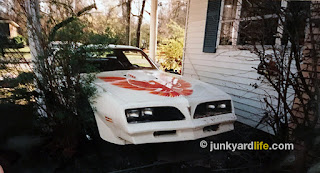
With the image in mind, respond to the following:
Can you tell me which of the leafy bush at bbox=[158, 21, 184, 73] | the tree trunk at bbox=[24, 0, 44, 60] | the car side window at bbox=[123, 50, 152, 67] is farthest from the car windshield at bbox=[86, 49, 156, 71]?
the leafy bush at bbox=[158, 21, 184, 73]

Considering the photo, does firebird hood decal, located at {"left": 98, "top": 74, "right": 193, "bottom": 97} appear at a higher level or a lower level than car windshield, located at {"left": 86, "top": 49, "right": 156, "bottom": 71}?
lower

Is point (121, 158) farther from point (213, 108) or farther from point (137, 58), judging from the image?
point (137, 58)

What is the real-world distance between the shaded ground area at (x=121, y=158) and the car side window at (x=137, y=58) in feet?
6.02

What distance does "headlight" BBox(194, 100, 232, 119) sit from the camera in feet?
8.85

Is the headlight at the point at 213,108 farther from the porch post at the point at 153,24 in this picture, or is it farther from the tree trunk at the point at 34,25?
the porch post at the point at 153,24

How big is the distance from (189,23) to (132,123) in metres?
4.31

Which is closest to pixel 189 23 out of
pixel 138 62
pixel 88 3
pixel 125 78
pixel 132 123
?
pixel 138 62

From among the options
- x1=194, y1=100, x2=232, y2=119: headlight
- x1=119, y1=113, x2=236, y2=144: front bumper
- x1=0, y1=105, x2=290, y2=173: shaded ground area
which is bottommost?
x1=0, y1=105, x2=290, y2=173: shaded ground area

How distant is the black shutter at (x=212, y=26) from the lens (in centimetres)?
479

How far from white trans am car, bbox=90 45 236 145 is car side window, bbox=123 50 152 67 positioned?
3.80 ft

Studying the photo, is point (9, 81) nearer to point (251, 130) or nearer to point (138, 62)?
point (138, 62)

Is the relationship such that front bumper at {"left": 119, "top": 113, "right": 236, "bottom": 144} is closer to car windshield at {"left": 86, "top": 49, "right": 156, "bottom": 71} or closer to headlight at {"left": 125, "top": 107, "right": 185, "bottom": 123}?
headlight at {"left": 125, "top": 107, "right": 185, "bottom": 123}

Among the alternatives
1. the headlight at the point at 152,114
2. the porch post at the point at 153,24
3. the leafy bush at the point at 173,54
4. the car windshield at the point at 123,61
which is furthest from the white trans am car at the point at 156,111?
the leafy bush at the point at 173,54

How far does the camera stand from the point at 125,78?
3.32 meters
